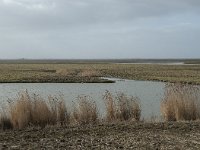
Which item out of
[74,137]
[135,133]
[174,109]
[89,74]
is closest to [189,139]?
[135,133]

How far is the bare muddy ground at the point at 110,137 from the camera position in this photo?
10.2m

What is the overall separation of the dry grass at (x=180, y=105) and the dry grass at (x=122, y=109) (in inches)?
47.0

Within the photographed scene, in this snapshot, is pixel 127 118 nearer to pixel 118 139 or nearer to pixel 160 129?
pixel 160 129

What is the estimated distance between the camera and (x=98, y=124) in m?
13.7

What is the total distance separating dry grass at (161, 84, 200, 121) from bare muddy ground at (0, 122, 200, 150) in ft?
5.24

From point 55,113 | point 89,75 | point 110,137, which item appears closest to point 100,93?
point 55,113

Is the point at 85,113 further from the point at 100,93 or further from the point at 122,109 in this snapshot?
the point at 100,93

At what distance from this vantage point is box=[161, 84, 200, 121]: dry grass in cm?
1536

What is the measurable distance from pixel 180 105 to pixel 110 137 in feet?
16.4

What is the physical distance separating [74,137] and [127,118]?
4409 mm

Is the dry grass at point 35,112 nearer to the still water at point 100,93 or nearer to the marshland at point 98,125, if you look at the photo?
the marshland at point 98,125

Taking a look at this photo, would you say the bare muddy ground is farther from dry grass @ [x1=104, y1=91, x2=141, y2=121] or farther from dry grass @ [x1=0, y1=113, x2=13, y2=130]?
dry grass @ [x1=104, y1=91, x2=141, y2=121]

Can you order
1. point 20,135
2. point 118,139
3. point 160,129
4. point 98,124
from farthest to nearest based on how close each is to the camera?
point 98,124
point 160,129
point 20,135
point 118,139

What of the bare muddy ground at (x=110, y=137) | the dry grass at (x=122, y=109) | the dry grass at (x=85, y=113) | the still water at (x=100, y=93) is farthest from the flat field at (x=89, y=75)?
the bare muddy ground at (x=110, y=137)
